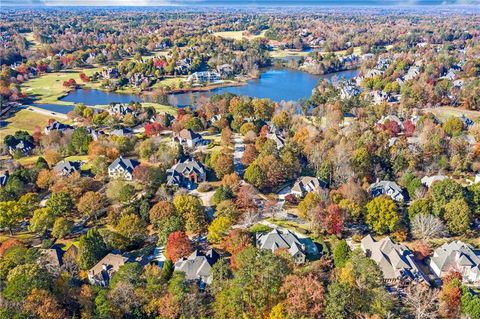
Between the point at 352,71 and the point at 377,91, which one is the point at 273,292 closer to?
the point at 377,91

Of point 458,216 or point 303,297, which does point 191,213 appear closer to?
point 303,297

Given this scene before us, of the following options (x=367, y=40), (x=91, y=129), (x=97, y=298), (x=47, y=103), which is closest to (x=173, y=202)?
(x=97, y=298)

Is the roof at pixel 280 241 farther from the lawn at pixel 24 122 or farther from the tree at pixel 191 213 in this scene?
the lawn at pixel 24 122

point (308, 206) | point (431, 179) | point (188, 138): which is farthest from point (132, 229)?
point (431, 179)

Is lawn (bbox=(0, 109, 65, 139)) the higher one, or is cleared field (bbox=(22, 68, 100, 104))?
cleared field (bbox=(22, 68, 100, 104))

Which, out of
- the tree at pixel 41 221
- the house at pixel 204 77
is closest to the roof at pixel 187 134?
the tree at pixel 41 221

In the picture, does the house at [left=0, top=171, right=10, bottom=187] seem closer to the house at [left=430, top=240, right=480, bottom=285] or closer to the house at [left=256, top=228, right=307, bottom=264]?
the house at [left=256, top=228, right=307, bottom=264]

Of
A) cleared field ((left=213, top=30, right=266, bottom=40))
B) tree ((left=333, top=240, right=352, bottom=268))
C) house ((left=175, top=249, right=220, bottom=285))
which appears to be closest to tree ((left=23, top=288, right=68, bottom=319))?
house ((left=175, top=249, right=220, bottom=285))
